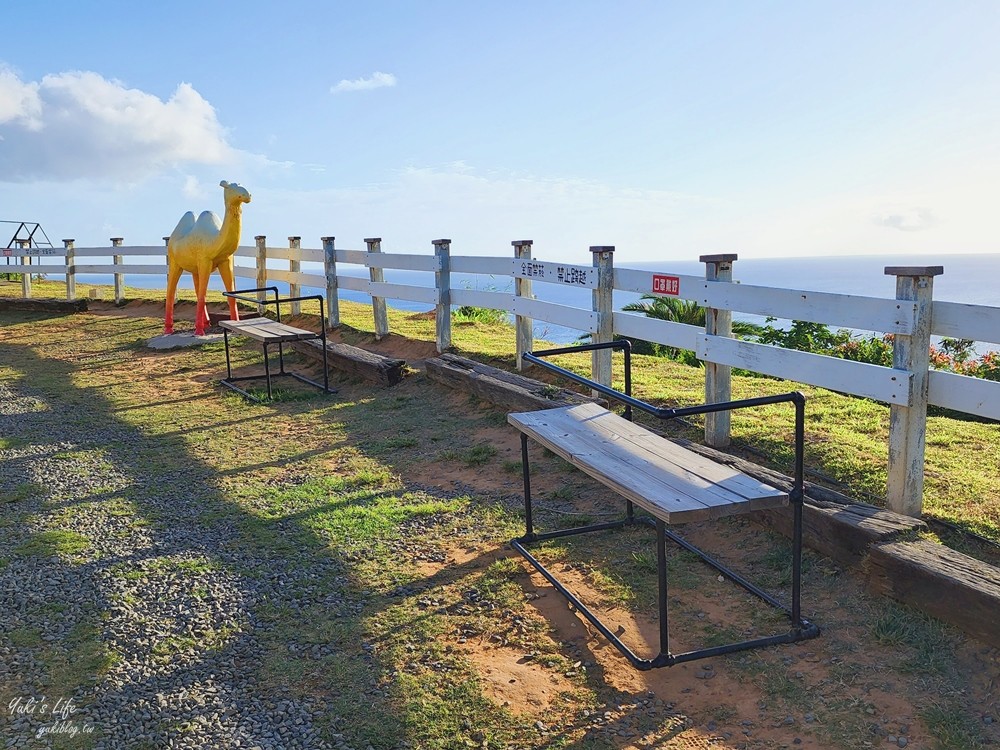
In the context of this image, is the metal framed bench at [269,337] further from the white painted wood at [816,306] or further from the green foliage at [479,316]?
the white painted wood at [816,306]

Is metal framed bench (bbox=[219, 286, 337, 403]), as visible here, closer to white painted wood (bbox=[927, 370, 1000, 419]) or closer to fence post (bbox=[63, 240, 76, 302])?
white painted wood (bbox=[927, 370, 1000, 419])

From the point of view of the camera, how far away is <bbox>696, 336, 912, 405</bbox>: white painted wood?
16.0 feet

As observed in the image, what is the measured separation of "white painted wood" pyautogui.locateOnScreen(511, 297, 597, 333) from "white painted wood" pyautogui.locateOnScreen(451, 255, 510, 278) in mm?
415

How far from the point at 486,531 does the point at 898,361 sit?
2491 millimetres

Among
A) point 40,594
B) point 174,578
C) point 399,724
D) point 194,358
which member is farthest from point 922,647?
point 194,358

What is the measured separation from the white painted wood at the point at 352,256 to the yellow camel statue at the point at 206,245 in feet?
4.70

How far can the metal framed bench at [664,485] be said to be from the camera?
3.57m

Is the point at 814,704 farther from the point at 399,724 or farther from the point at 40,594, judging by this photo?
the point at 40,594

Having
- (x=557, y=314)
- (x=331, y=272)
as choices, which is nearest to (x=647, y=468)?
(x=557, y=314)

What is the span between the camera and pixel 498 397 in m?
7.82

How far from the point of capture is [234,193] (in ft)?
39.4

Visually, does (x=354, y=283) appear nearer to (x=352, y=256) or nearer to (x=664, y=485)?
(x=352, y=256)

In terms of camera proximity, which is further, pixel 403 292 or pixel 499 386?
pixel 403 292

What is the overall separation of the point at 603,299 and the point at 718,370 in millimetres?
1793
